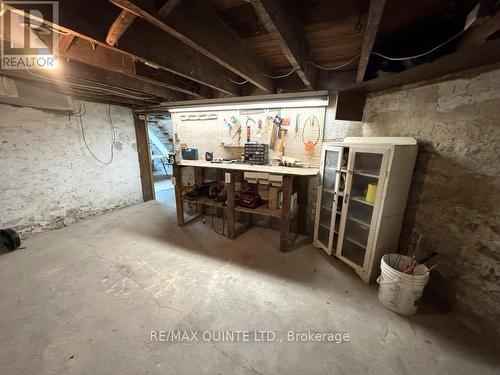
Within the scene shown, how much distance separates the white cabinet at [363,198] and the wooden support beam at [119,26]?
2.00 meters

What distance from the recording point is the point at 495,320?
54.9 inches

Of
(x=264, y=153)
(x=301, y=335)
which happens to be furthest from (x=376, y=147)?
(x=301, y=335)

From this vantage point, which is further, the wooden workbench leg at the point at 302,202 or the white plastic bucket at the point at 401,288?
the wooden workbench leg at the point at 302,202

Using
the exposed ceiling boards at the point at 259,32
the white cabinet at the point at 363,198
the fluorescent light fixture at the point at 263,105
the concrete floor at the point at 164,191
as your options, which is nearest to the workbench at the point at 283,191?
the white cabinet at the point at 363,198

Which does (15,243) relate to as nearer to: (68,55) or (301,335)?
(68,55)

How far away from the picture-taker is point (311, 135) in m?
2.68

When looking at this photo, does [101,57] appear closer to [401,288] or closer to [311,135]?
[311,135]

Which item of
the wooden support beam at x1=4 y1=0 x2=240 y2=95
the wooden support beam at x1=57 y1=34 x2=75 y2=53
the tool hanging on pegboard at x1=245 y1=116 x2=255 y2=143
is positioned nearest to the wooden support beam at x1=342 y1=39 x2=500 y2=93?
the tool hanging on pegboard at x1=245 y1=116 x2=255 y2=143

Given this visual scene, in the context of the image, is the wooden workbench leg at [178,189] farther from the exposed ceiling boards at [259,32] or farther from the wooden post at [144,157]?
the wooden post at [144,157]

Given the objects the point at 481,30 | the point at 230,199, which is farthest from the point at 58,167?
the point at 481,30

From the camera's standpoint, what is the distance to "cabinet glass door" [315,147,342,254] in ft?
7.30

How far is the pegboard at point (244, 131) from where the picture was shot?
2678 millimetres

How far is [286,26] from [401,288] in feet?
6.69

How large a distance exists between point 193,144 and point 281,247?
2363mm
